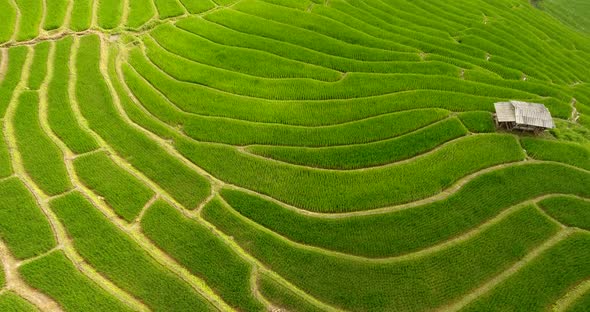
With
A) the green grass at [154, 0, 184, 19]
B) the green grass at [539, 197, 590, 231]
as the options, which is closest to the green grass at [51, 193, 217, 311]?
the green grass at [539, 197, 590, 231]

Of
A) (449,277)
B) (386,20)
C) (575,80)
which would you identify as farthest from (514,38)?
(449,277)

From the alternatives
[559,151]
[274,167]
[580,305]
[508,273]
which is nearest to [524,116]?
[559,151]

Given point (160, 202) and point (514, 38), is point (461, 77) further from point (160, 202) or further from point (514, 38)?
point (160, 202)

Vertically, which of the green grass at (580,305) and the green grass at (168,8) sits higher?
the green grass at (168,8)

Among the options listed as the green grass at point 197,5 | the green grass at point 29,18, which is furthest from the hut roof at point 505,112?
the green grass at point 29,18

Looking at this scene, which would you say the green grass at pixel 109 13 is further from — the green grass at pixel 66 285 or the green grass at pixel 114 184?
the green grass at pixel 66 285
